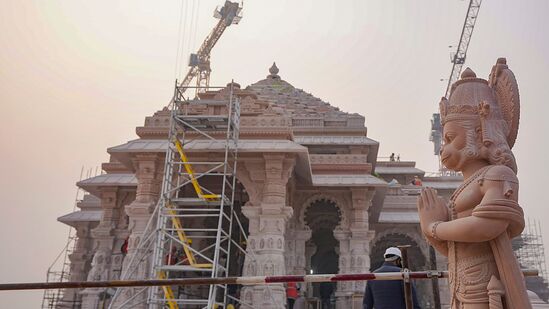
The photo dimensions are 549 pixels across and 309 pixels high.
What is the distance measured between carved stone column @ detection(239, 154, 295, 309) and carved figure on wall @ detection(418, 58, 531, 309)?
7.76 metres

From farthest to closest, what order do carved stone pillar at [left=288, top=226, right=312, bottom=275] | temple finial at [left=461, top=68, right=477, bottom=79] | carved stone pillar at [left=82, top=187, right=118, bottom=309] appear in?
1. carved stone pillar at [left=82, top=187, right=118, bottom=309]
2. carved stone pillar at [left=288, top=226, right=312, bottom=275]
3. temple finial at [left=461, top=68, right=477, bottom=79]

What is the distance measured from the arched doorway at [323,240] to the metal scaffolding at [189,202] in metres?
4.35

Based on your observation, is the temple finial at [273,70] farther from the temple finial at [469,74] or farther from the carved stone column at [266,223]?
the temple finial at [469,74]

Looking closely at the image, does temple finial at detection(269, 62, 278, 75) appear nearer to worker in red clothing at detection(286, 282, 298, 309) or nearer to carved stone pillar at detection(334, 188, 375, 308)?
carved stone pillar at detection(334, 188, 375, 308)

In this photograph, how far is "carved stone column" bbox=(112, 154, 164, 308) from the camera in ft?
35.9

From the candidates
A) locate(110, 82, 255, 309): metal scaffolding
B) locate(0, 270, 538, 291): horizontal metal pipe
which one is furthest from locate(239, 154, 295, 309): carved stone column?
locate(0, 270, 538, 291): horizontal metal pipe

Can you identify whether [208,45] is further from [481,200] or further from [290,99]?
[481,200]

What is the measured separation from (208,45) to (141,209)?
42.9 m

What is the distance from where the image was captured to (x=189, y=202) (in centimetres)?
1088

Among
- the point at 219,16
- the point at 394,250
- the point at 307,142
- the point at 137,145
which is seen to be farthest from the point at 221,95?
the point at 219,16

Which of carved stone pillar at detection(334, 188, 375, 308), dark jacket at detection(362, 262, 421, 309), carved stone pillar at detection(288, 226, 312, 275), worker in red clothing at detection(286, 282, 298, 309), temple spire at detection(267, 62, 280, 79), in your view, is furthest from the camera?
temple spire at detection(267, 62, 280, 79)

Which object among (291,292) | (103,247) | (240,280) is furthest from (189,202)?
(240,280)

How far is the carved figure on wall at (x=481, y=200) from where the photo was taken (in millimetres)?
2967

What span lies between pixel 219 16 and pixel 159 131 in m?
40.5
